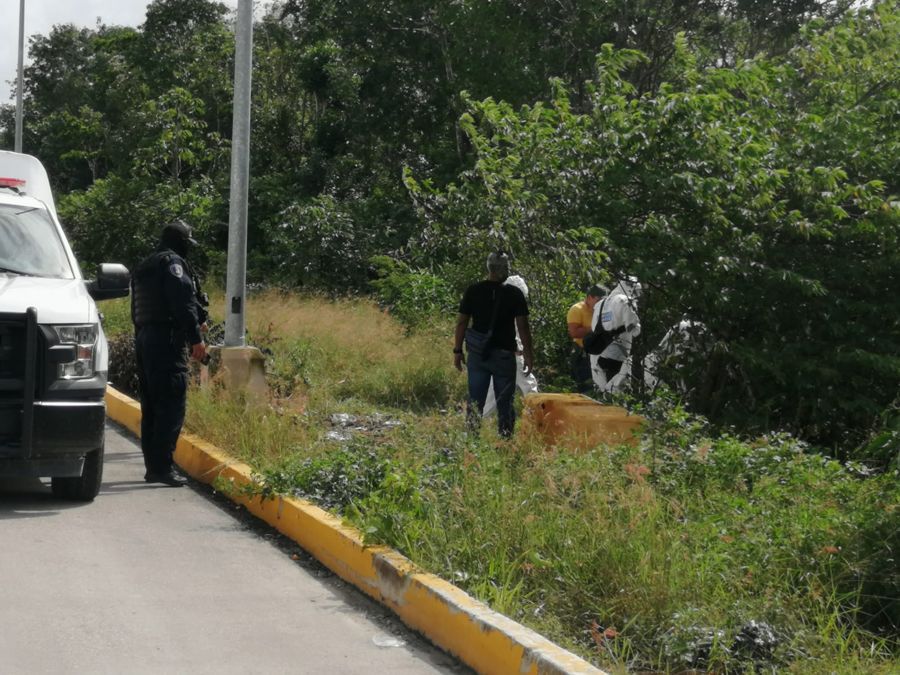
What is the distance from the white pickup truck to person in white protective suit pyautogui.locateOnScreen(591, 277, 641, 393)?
15.3 ft

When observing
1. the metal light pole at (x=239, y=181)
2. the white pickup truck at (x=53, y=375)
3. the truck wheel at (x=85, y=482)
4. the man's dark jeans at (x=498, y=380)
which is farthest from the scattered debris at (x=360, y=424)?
the white pickup truck at (x=53, y=375)

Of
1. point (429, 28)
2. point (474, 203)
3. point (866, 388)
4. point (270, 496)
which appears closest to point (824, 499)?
point (270, 496)

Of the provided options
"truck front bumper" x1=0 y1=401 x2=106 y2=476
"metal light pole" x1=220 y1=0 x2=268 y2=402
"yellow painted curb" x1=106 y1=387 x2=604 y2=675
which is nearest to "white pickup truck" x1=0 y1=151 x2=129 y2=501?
"truck front bumper" x1=0 y1=401 x2=106 y2=476

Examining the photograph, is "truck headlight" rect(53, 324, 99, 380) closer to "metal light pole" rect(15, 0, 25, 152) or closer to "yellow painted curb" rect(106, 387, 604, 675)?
"yellow painted curb" rect(106, 387, 604, 675)

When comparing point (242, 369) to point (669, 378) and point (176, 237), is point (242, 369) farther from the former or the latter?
point (669, 378)

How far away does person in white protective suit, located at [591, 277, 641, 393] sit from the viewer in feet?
38.6

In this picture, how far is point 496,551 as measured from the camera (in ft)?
20.9

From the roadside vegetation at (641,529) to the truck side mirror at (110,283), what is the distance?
1.55 metres

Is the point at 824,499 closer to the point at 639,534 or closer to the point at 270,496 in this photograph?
the point at 639,534

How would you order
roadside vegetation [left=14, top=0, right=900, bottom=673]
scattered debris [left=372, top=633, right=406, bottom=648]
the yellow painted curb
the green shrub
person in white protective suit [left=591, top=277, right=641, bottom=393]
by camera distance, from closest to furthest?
the yellow painted curb, roadside vegetation [left=14, top=0, right=900, bottom=673], scattered debris [left=372, top=633, right=406, bottom=648], person in white protective suit [left=591, top=277, right=641, bottom=393], the green shrub

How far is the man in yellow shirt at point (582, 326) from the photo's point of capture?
12391 mm

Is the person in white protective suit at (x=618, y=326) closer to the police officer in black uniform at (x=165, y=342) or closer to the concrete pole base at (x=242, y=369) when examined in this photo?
the concrete pole base at (x=242, y=369)

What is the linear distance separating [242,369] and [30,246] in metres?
3.14

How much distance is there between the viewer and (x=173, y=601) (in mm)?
6395
